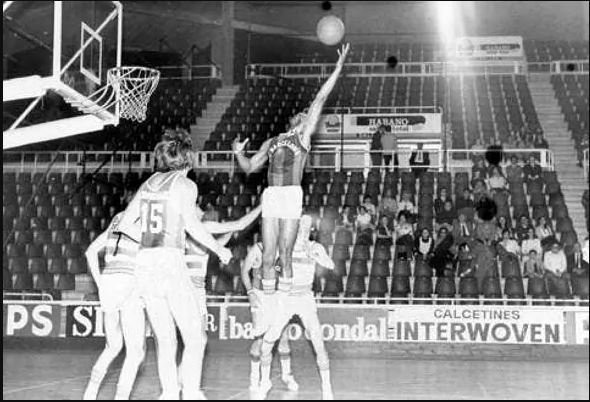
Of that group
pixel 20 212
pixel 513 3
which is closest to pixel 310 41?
pixel 513 3

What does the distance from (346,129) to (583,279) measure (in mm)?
8560

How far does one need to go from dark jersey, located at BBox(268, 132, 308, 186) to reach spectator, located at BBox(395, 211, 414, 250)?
830 centimetres

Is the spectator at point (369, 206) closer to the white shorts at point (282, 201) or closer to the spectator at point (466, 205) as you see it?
the spectator at point (466, 205)

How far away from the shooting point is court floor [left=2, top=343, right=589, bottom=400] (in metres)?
8.27

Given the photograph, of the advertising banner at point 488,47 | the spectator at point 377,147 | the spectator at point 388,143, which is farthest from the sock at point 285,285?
the advertising banner at point 488,47

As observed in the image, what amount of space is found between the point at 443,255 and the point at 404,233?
1.01m

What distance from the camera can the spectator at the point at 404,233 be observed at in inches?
610

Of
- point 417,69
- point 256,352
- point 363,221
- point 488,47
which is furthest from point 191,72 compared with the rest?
point 256,352

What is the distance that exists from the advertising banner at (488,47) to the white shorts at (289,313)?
19.9 metres

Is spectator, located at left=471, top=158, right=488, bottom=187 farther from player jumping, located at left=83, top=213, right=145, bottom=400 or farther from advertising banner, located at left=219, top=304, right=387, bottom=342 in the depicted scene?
player jumping, located at left=83, top=213, right=145, bottom=400

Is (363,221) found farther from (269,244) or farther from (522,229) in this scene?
(269,244)

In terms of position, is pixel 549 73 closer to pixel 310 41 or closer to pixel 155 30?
pixel 310 41

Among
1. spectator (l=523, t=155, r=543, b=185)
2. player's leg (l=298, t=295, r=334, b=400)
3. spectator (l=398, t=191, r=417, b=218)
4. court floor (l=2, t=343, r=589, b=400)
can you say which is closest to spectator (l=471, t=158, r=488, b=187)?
spectator (l=523, t=155, r=543, b=185)

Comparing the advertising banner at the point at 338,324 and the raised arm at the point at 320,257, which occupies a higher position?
the advertising banner at the point at 338,324
